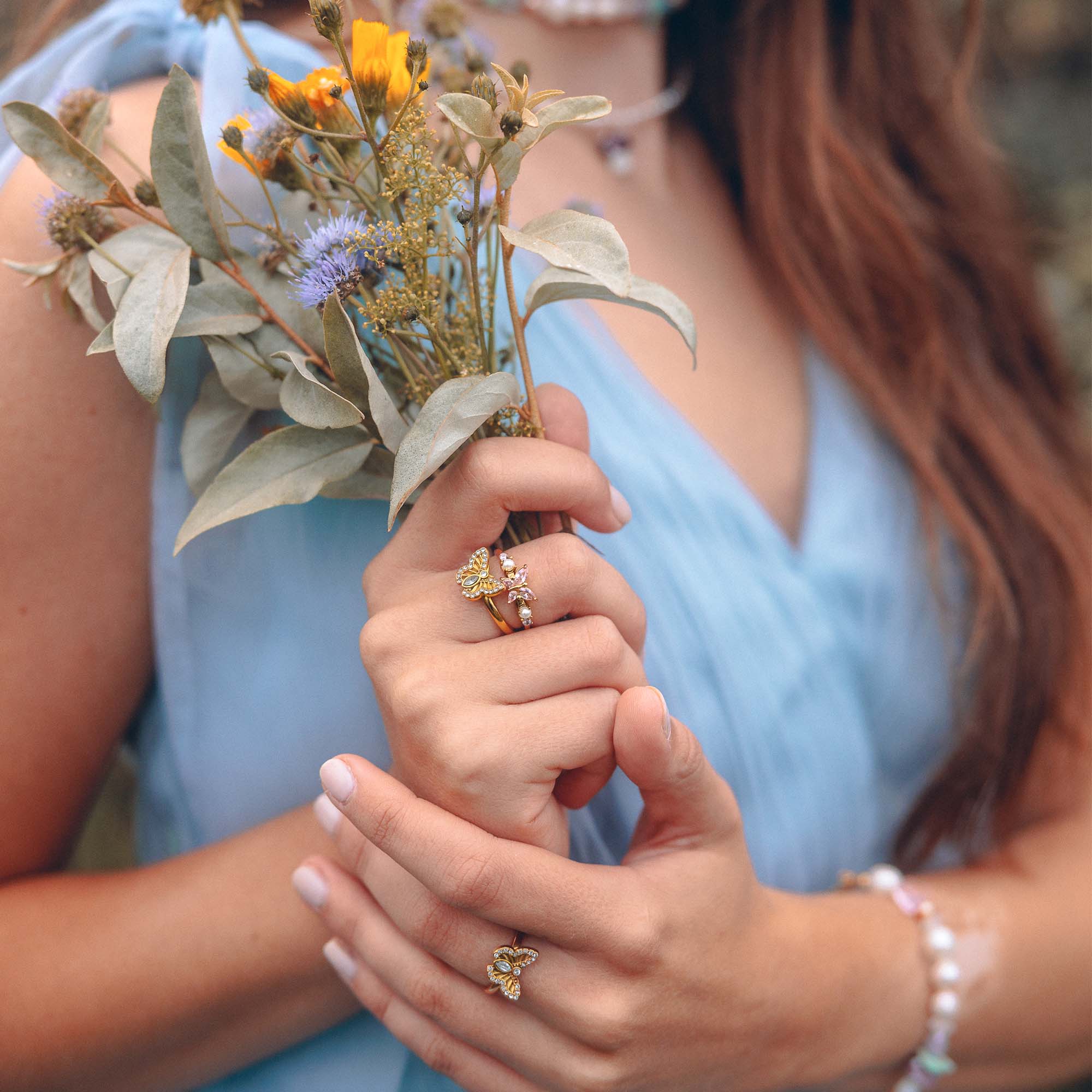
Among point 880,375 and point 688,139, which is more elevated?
point 688,139

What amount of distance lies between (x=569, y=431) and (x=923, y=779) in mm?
879

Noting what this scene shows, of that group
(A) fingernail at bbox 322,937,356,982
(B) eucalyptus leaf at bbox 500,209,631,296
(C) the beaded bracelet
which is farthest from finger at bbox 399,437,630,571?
(C) the beaded bracelet

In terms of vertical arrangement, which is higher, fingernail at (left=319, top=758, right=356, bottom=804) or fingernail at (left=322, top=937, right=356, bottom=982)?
fingernail at (left=319, top=758, right=356, bottom=804)

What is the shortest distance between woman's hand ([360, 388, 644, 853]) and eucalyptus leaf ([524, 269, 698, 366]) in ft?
0.33

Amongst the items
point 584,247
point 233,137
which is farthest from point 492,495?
point 233,137

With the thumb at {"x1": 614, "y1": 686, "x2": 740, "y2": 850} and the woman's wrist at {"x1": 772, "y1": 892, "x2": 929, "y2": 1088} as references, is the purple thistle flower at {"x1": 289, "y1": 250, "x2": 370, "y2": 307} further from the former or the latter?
the woman's wrist at {"x1": 772, "y1": 892, "x2": 929, "y2": 1088}

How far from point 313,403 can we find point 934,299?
1148 millimetres

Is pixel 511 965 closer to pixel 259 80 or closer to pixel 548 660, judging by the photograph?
pixel 548 660

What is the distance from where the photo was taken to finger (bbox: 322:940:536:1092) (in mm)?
699

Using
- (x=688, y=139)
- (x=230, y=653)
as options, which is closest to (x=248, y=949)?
(x=230, y=653)

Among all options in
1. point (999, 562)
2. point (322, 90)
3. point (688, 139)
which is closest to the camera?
point (322, 90)

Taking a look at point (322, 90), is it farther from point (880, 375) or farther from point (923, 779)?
point (923, 779)

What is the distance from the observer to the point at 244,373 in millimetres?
629

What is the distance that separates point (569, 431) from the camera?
25.8 inches
